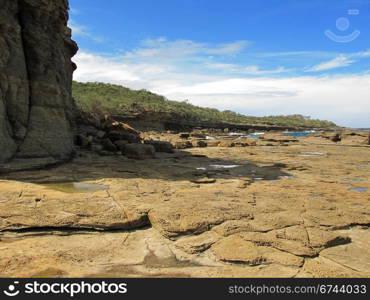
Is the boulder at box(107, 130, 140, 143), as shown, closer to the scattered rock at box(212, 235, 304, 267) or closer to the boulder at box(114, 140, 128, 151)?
the boulder at box(114, 140, 128, 151)

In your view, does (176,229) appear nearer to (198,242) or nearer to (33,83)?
(198,242)

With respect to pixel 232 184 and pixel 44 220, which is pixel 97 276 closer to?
pixel 44 220

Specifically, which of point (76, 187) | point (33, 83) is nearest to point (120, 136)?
point (33, 83)

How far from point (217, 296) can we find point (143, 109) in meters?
37.4

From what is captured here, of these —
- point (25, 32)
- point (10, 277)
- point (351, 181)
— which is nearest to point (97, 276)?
point (10, 277)

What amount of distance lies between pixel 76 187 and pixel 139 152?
570cm

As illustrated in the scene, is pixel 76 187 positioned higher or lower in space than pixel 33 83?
lower

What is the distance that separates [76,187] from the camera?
6492mm

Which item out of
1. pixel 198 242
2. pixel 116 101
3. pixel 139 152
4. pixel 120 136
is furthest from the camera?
pixel 116 101

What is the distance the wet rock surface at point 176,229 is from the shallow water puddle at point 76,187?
2cm

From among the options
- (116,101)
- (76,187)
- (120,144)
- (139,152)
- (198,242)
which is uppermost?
(116,101)

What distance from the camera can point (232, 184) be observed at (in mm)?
7656

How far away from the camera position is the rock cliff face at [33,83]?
8.64 meters

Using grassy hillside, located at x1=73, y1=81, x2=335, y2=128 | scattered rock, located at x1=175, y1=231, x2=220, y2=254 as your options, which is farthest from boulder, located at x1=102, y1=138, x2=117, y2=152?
grassy hillside, located at x1=73, y1=81, x2=335, y2=128
